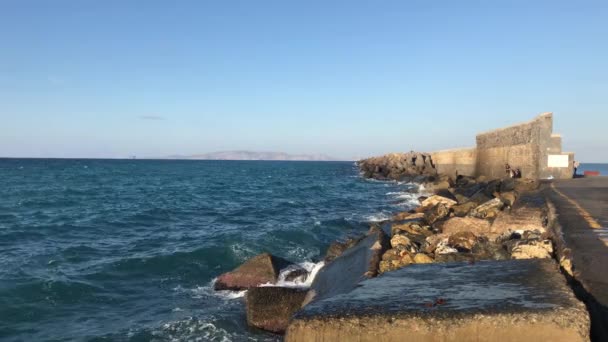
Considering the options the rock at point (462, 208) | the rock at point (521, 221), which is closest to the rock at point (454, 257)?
the rock at point (521, 221)

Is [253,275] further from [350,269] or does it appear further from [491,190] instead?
[491,190]

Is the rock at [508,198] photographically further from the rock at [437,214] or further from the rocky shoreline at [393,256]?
the rock at [437,214]

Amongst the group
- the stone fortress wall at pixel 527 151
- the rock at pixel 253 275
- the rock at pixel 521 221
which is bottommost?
the rock at pixel 253 275

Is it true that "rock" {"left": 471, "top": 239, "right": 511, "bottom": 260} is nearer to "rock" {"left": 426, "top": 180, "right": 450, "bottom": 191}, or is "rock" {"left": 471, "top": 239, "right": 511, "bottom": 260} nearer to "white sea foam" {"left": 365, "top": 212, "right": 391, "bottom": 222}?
"white sea foam" {"left": 365, "top": 212, "right": 391, "bottom": 222}

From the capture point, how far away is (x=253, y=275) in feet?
33.6

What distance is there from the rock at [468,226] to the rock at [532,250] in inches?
99.1

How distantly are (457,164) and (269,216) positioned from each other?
2054 cm

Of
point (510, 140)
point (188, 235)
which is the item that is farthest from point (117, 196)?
point (510, 140)

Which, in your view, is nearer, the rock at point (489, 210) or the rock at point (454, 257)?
the rock at point (454, 257)

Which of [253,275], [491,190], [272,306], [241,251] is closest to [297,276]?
[253,275]

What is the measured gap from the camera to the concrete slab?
11.0 ft

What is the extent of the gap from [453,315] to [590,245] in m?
4.03

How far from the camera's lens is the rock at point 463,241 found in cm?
844

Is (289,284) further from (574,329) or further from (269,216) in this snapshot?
(269,216)
